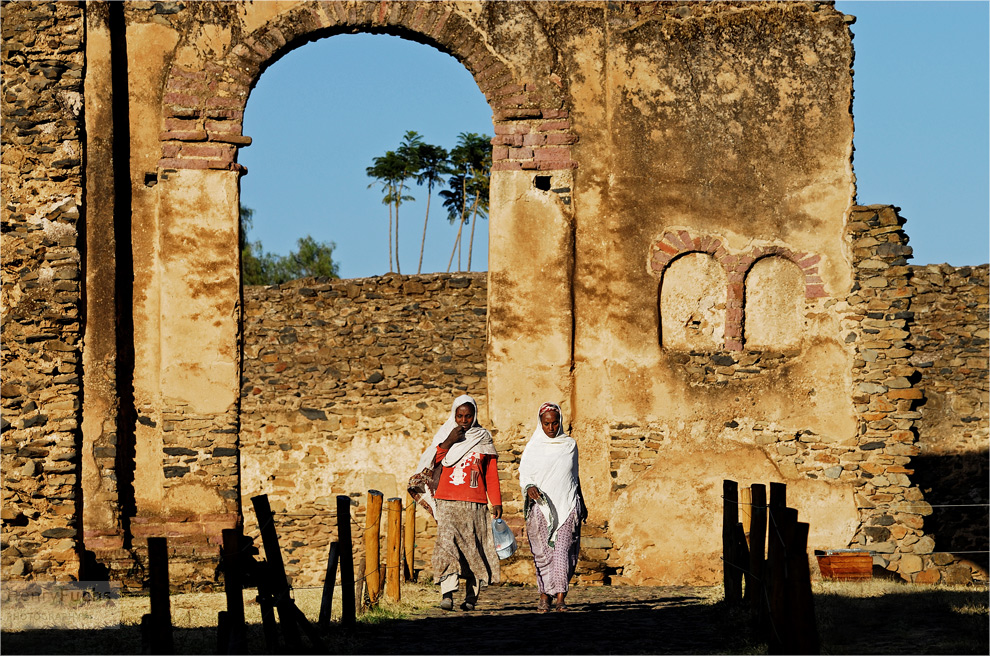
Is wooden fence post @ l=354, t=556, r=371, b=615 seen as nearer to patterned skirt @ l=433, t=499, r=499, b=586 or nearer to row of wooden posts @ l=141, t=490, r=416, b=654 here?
row of wooden posts @ l=141, t=490, r=416, b=654

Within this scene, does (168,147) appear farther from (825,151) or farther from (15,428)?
(825,151)

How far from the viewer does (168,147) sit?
11477 mm

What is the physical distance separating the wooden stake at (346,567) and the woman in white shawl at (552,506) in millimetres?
1582

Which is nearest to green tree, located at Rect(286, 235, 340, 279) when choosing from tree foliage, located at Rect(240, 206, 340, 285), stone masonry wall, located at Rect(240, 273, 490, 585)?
tree foliage, located at Rect(240, 206, 340, 285)

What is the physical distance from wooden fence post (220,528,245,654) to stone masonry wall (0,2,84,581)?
4.96 meters

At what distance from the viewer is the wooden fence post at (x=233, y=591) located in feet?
19.7

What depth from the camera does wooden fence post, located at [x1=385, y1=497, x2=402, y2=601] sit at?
924cm

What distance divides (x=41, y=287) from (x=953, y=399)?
1044 cm

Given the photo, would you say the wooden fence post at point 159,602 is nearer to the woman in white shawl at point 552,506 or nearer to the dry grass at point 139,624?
the dry grass at point 139,624

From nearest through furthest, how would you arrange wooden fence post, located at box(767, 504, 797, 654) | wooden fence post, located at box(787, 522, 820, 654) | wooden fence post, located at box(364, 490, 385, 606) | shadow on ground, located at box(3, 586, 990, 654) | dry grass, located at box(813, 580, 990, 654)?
wooden fence post, located at box(787, 522, 820, 654), wooden fence post, located at box(767, 504, 797, 654), dry grass, located at box(813, 580, 990, 654), shadow on ground, located at box(3, 586, 990, 654), wooden fence post, located at box(364, 490, 385, 606)

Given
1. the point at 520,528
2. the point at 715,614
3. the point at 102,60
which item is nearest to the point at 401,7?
the point at 102,60

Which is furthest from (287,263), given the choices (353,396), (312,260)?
(353,396)

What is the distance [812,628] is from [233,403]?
22.5ft

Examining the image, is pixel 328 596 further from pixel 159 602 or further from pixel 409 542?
pixel 409 542
